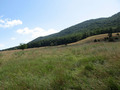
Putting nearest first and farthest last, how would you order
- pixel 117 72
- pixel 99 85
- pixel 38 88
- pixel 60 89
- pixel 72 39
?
pixel 99 85, pixel 60 89, pixel 38 88, pixel 117 72, pixel 72 39

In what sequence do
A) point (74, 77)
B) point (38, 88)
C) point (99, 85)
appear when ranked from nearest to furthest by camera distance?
point (99, 85)
point (38, 88)
point (74, 77)

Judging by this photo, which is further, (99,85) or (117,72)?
(117,72)

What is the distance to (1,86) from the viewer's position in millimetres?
2650

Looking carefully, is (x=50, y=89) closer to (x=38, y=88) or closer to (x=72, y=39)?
(x=38, y=88)

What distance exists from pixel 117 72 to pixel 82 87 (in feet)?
4.27

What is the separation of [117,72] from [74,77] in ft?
4.43

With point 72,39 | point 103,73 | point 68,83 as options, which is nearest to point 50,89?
point 68,83

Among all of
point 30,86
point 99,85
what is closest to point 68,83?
point 99,85

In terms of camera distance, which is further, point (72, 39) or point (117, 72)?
point (72, 39)

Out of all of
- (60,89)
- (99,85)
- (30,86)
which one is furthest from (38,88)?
(99,85)

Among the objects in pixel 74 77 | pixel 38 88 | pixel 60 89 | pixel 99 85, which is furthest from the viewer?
pixel 74 77

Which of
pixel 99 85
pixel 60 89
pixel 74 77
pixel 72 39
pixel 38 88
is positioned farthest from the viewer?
pixel 72 39

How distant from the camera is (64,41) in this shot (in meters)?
87.9

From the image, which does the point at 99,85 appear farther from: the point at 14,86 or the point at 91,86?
the point at 14,86
